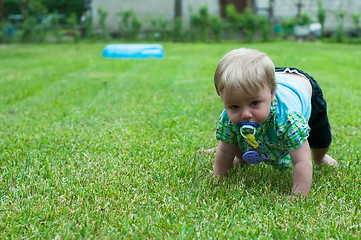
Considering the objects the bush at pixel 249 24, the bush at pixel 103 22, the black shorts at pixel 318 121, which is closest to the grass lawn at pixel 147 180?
the black shorts at pixel 318 121

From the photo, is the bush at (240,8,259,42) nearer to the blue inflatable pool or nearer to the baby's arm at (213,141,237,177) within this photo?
the blue inflatable pool

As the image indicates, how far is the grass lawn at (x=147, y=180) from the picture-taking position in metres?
1.95

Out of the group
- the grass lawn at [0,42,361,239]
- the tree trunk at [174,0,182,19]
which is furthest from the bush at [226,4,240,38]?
the grass lawn at [0,42,361,239]

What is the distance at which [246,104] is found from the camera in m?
2.13

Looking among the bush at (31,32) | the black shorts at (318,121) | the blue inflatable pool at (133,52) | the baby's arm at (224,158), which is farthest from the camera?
the bush at (31,32)

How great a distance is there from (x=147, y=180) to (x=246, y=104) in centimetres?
79

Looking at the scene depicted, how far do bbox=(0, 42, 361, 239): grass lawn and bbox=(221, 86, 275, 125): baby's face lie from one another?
0.44 m

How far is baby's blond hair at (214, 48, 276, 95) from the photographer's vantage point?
2053 mm

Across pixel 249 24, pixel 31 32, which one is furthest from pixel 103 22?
pixel 249 24

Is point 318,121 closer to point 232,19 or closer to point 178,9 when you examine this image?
point 232,19

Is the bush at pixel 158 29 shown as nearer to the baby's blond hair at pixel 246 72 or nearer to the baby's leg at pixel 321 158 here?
the baby's leg at pixel 321 158

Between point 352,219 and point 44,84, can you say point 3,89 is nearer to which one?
point 44,84

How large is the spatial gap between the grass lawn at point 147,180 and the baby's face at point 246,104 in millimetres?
444

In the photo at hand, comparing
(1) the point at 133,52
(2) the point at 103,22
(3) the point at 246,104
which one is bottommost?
(1) the point at 133,52
